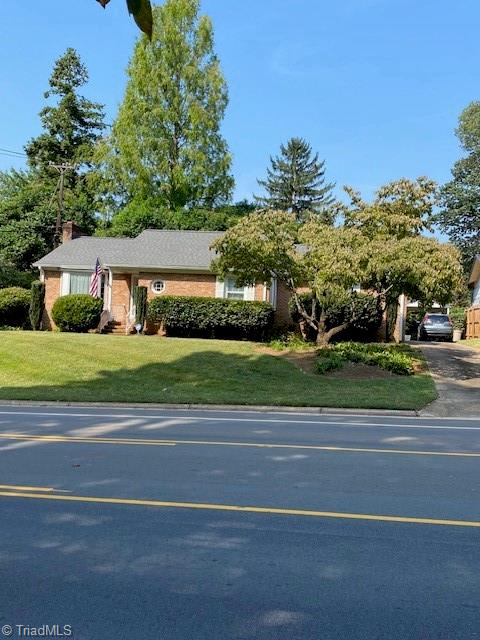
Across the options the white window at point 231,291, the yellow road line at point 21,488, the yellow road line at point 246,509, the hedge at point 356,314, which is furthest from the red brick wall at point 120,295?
the yellow road line at point 246,509

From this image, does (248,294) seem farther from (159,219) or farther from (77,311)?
(159,219)

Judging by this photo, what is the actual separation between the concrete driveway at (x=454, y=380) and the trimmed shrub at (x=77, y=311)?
14672mm

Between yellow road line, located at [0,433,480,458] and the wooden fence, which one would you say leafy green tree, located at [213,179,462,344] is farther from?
the wooden fence

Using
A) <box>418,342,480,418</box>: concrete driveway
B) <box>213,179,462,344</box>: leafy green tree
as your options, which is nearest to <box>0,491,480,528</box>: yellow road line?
<box>418,342,480,418</box>: concrete driveway

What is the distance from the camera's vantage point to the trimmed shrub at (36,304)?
29.2m

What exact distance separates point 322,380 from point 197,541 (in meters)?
13.6

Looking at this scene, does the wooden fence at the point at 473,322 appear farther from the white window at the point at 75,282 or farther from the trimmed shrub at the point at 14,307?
the trimmed shrub at the point at 14,307

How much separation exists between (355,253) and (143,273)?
475 inches

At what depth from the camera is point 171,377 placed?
61.4ft

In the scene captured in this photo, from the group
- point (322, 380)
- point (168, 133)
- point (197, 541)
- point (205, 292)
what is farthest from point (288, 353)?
point (168, 133)

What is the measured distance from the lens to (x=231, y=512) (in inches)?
219

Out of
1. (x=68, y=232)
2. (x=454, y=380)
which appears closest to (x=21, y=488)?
(x=454, y=380)

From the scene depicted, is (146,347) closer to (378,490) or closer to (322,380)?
(322,380)


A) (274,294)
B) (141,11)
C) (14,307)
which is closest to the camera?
(141,11)
